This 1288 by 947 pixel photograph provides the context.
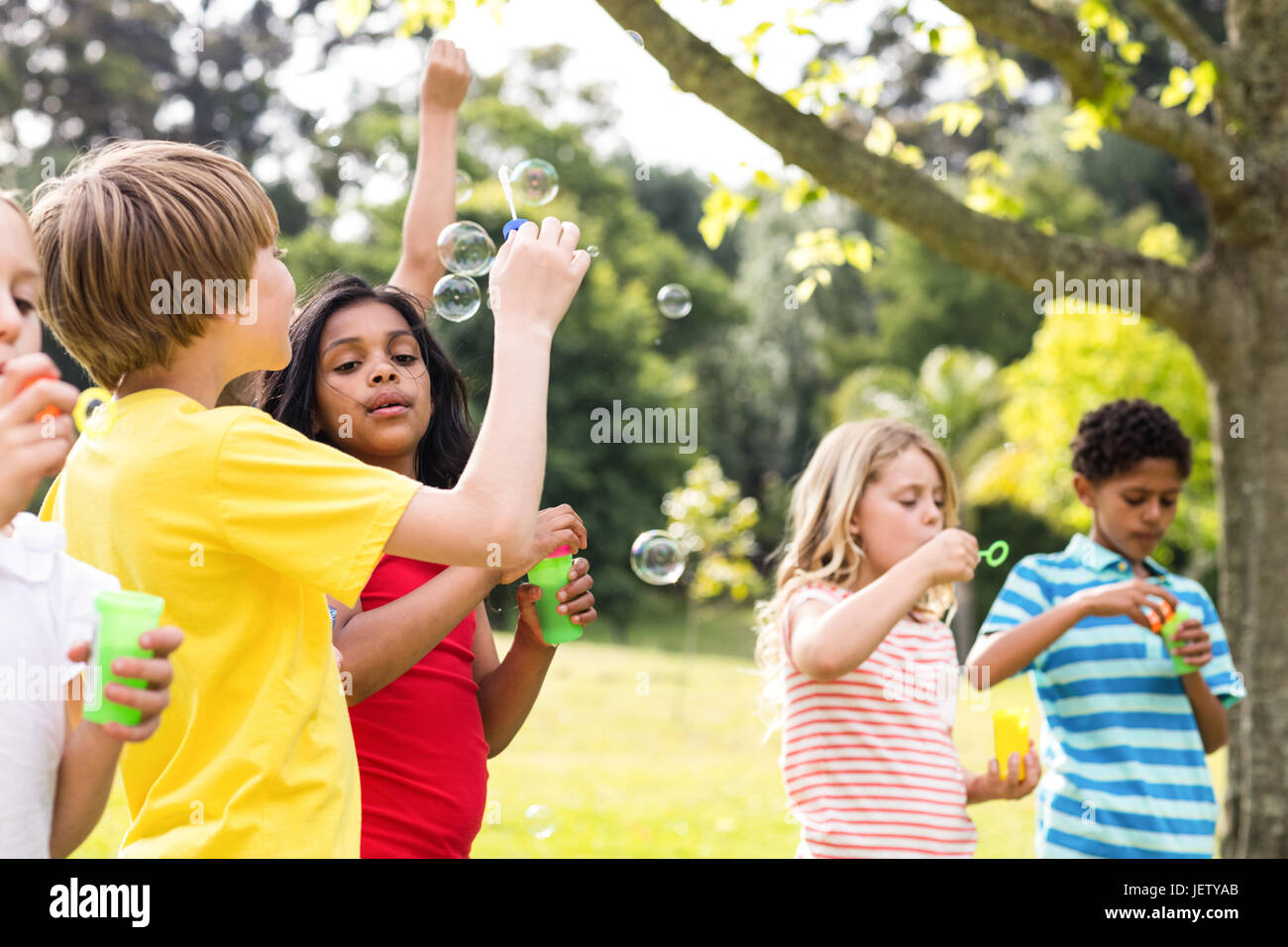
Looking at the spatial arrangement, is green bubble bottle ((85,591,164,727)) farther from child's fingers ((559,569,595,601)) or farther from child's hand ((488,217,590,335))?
child's fingers ((559,569,595,601))

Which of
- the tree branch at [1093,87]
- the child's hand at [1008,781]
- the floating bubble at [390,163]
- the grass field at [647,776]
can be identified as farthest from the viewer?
the grass field at [647,776]

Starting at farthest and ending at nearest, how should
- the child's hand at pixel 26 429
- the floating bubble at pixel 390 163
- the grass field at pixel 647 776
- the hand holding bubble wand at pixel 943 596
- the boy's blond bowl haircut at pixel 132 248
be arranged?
the grass field at pixel 647 776, the floating bubble at pixel 390 163, the hand holding bubble wand at pixel 943 596, the boy's blond bowl haircut at pixel 132 248, the child's hand at pixel 26 429

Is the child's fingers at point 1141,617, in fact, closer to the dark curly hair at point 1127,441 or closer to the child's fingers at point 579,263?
the dark curly hair at point 1127,441

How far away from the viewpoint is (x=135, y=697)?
1.35 metres

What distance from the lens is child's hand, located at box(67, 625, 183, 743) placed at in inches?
52.7

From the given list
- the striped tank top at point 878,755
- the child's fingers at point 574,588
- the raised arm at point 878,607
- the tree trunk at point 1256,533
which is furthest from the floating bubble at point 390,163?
the tree trunk at point 1256,533

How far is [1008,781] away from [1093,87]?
2.39 m

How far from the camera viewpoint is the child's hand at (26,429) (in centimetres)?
131

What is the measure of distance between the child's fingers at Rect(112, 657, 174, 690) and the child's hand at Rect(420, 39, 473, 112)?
1.67 m

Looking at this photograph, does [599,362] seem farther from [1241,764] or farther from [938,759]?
[938,759]

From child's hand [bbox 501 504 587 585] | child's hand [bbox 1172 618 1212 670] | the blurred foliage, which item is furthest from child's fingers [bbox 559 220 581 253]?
the blurred foliage

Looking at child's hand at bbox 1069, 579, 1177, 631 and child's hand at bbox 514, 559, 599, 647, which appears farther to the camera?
child's hand at bbox 1069, 579, 1177, 631

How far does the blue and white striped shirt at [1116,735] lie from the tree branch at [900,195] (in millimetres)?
1135

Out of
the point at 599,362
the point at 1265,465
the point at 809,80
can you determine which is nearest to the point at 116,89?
the point at 599,362
